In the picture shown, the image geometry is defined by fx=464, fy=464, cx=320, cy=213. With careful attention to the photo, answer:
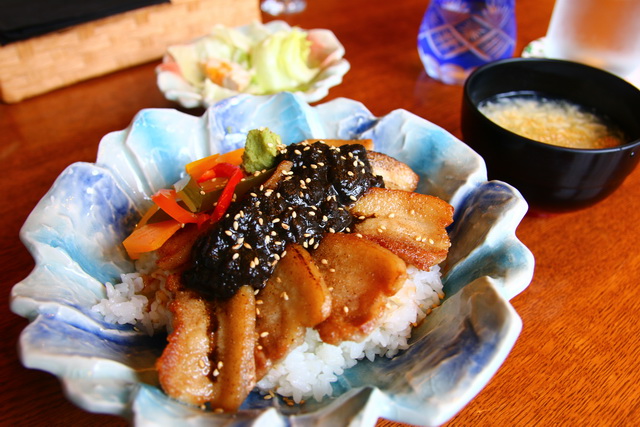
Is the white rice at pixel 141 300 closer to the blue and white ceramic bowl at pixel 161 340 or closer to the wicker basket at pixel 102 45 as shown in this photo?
the blue and white ceramic bowl at pixel 161 340

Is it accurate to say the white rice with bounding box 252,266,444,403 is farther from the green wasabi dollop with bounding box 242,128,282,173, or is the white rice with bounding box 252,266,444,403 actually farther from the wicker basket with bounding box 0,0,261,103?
the wicker basket with bounding box 0,0,261,103

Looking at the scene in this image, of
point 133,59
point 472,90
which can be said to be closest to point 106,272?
point 472,90

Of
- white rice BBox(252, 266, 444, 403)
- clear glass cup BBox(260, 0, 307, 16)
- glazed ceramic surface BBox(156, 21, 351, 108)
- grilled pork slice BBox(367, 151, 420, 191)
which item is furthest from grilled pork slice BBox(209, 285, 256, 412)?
clear glass cup BBox(260, 0, 307, 16)

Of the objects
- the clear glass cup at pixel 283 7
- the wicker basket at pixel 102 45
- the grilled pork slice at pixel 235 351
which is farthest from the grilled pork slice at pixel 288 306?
the clear glass cup at pixel 283 7

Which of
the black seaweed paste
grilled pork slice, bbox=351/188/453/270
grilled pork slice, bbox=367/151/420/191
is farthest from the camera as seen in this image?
grilled pork slice, bbox=367/151/420/191

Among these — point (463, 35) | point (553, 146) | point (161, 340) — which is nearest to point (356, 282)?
point (161, 340)

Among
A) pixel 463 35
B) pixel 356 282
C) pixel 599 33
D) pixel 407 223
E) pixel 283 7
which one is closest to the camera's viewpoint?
pixel 356 282

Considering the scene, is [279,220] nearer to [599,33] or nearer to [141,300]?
[141,300]
